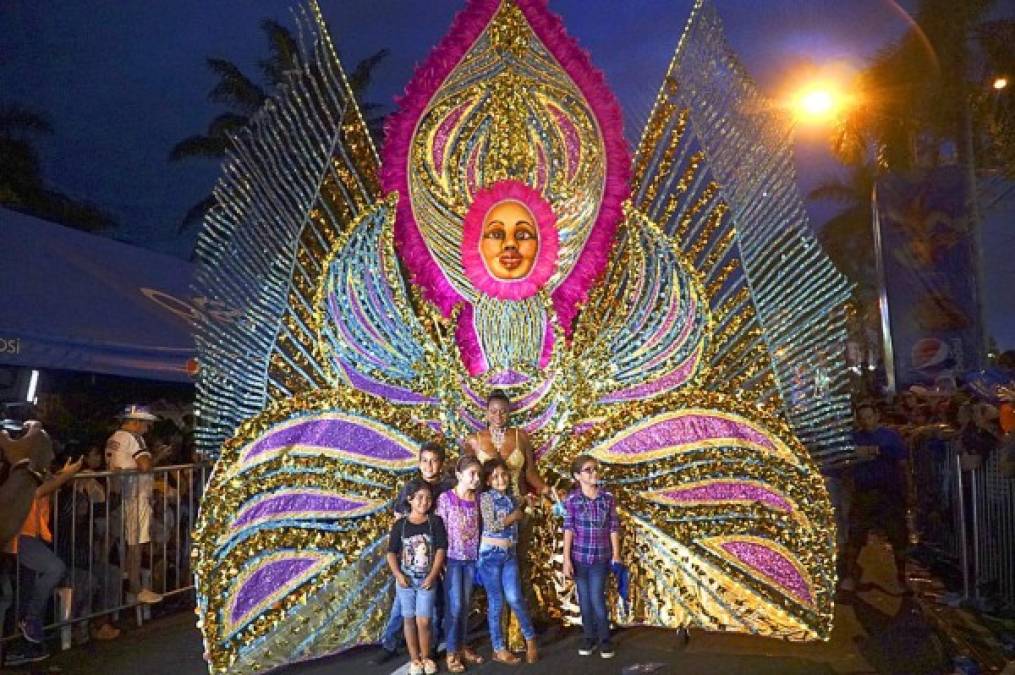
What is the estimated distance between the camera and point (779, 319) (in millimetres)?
5922

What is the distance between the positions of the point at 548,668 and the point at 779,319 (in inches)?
101

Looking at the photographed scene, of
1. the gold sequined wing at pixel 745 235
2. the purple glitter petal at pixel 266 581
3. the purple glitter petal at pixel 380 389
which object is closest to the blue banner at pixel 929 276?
the gold sequined wing at pixel 745 235

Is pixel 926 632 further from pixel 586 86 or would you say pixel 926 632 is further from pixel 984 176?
pixel 984 176

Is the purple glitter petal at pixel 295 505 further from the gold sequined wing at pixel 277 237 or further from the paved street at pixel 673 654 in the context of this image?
the paved street at pixel 673 654

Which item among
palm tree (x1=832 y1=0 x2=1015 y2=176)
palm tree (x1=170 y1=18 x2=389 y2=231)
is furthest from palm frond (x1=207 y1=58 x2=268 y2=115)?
palm tree (x1=832 y1=0 x2=1015 y2=176)

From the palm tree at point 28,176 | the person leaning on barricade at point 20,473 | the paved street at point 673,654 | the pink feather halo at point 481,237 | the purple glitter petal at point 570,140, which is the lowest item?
the paved street at point 673,654

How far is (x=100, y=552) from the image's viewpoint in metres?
7.06

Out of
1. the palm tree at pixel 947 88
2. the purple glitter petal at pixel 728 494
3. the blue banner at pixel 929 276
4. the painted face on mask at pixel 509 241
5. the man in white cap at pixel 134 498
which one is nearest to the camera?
the purple glitter petal at pixel 728 494

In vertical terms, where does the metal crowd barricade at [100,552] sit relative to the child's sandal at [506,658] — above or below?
Answer: above

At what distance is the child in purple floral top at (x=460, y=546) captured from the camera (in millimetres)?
5461

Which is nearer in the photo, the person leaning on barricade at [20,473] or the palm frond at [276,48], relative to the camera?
the person leaning on barricade at [20,473]

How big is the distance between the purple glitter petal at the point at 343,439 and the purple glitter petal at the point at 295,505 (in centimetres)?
29

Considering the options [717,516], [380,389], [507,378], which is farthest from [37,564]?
[717,516]

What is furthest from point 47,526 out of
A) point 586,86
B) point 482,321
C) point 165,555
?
point 586,86
